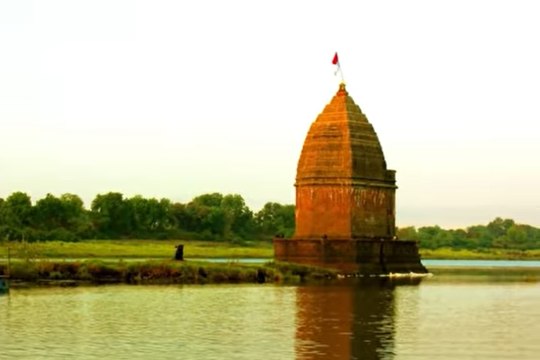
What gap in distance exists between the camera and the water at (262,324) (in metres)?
30.1

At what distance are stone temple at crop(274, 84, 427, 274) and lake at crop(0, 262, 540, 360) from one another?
2121cm

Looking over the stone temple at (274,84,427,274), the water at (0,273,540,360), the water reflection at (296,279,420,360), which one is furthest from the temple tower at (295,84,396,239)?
the water at (0,273,540,360)

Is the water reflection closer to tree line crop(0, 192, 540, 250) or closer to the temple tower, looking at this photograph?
the temple tower

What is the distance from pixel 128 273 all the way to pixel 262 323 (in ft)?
86.9

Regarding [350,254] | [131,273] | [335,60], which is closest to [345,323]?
[131,273]

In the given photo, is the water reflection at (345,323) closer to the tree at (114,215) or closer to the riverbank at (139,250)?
the riverbank at (139,250)

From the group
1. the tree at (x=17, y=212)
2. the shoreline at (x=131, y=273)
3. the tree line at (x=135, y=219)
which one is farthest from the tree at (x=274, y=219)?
the shoreline at (x=131, y=273)

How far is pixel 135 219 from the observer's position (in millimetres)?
164125

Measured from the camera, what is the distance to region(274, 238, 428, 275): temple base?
261 ft

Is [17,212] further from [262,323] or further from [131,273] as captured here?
[262,323]

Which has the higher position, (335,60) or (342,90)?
(335,60)

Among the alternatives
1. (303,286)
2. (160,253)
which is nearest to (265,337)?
(303,286)

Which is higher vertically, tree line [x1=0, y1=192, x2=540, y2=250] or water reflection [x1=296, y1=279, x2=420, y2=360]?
tree line [x1=0, y1=192, x2=540, y2=250]

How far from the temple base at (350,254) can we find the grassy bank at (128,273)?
12837mm
